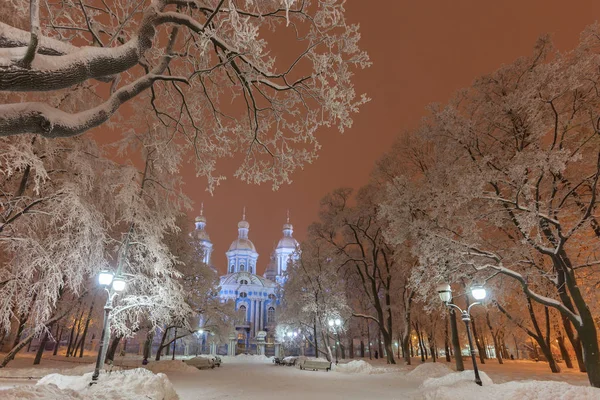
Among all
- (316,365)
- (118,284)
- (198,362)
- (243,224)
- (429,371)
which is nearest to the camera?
(118,284)

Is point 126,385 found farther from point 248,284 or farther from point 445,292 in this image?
point 248,284

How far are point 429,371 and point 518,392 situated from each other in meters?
9.43

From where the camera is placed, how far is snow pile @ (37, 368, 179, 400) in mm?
8766

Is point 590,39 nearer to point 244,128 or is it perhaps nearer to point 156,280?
point 244,128

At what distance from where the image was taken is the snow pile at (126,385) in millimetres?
8766

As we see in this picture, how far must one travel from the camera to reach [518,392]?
882 cm

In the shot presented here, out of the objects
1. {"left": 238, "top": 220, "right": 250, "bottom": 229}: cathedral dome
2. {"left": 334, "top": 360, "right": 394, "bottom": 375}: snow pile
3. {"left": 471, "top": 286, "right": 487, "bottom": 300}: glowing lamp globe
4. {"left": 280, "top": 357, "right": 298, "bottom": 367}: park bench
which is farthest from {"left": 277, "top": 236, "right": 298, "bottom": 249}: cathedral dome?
{"left": 471, "top": 286, "right": 487, "bottom": 300}: glowing lamp globe

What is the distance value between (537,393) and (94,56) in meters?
11.3

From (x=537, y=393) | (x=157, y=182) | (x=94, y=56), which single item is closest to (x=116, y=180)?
(x=157, y=182)

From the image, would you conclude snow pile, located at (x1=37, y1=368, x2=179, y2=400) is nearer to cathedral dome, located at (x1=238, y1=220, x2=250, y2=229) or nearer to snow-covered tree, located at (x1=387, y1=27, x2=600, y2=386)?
snow-covered tree, located at (x1=387, y1=27, x2=600, y2=386)

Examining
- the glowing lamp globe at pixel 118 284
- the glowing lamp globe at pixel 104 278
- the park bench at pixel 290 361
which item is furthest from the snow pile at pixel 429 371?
the park bench at pixel 290 361

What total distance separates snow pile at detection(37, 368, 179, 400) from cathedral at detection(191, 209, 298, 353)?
5893cm

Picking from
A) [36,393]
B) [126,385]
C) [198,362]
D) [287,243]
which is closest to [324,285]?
[198,362]

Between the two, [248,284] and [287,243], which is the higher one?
[287,243]
